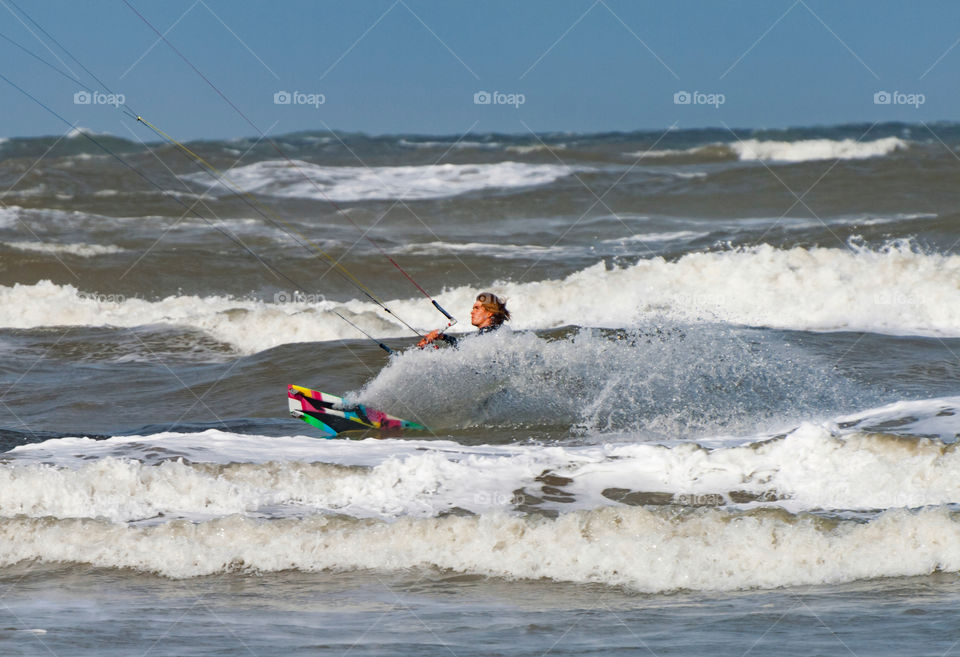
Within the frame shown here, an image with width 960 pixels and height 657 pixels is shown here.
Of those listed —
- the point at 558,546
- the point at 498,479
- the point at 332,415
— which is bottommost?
the point at 558,546

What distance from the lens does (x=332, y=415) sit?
419 inches

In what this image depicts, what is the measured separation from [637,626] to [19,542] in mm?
4202

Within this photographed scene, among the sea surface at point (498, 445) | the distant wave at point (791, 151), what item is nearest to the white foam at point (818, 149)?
the distant wave at point (791, 151)

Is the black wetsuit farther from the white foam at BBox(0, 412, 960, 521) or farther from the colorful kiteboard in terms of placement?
the white foam at BBox(0, 412, 960, 521)

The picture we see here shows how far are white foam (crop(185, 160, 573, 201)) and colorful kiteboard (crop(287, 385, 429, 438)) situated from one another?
21582mm

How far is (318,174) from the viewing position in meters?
35.9

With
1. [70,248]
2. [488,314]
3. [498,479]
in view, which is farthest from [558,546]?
[70,248]

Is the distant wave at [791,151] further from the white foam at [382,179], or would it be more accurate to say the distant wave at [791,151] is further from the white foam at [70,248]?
the white foam at [70,248]

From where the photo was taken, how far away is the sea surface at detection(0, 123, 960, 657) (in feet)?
18.8

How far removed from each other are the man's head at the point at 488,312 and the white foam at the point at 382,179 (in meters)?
20.1

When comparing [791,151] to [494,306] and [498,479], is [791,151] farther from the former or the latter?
[498,479]

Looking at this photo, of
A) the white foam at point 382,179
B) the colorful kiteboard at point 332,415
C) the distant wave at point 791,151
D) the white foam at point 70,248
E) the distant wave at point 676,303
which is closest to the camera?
the colorful kiteboard at point 332,415

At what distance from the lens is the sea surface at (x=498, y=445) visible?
5.74 metres

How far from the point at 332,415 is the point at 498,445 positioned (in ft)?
6.24
